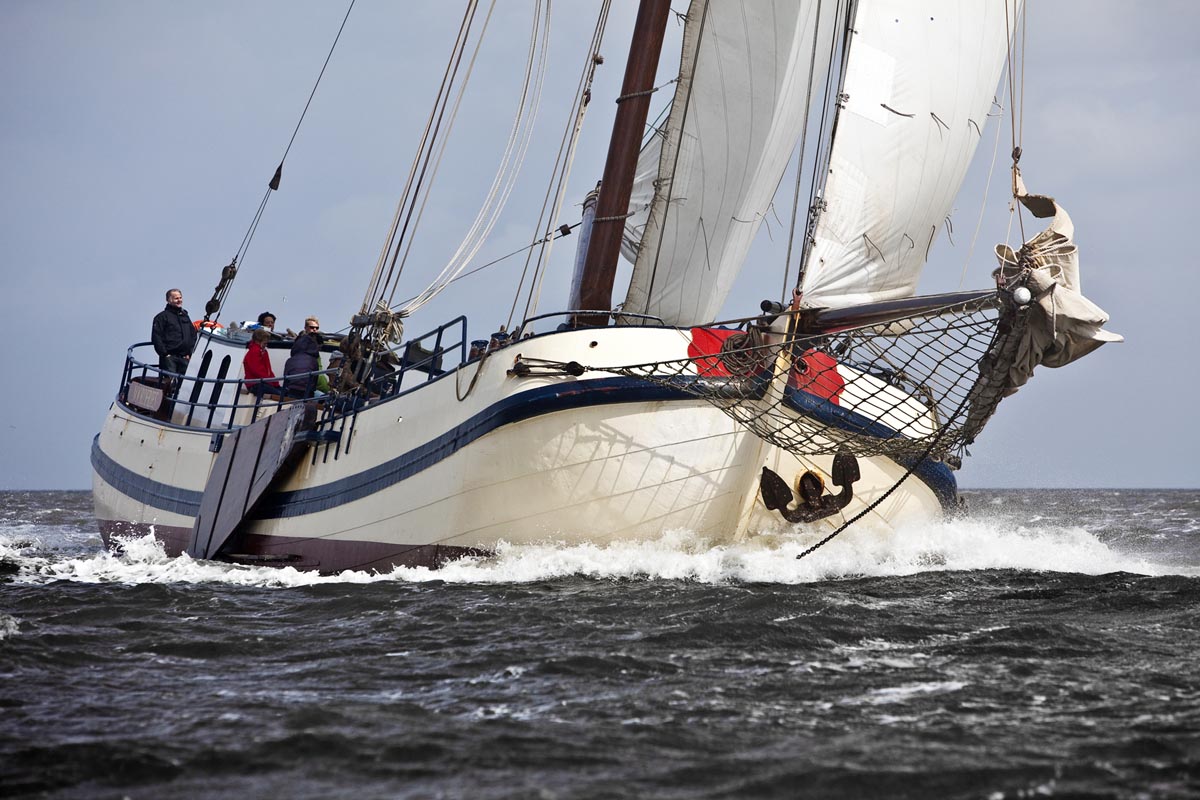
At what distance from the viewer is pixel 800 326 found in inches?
418

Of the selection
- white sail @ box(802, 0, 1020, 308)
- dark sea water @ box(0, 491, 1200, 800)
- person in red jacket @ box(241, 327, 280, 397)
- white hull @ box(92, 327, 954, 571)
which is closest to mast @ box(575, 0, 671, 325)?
white hull @ box(92, 327, 954, 571)

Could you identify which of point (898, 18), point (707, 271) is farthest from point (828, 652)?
point (707, 271)

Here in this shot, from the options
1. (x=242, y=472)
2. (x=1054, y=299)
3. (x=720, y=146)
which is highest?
(x=720, y=146)

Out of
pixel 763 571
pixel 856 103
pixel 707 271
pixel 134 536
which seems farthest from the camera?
pixel 134 536

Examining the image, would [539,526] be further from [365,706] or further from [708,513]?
[365,706]

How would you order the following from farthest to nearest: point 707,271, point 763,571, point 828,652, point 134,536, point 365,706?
point 134,536
point 707,271
point 763,571
point 828,652
point 365,706

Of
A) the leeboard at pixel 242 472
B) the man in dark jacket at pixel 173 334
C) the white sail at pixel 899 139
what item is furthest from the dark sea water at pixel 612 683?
the man in dark jacket at pixel 173 334

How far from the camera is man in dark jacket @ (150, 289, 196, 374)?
17062 millimetres

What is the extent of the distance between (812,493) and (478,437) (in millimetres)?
3174

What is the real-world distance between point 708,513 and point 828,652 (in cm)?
381

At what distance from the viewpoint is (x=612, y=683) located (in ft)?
19.9

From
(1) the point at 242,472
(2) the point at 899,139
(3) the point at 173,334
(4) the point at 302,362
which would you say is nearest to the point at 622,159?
(2) the point at 899,139

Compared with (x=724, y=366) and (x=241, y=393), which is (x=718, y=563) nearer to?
(x=724, y=366)

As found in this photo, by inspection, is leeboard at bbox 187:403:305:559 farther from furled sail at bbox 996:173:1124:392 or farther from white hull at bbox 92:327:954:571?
furled sail at bbox 996:173:1124:392
